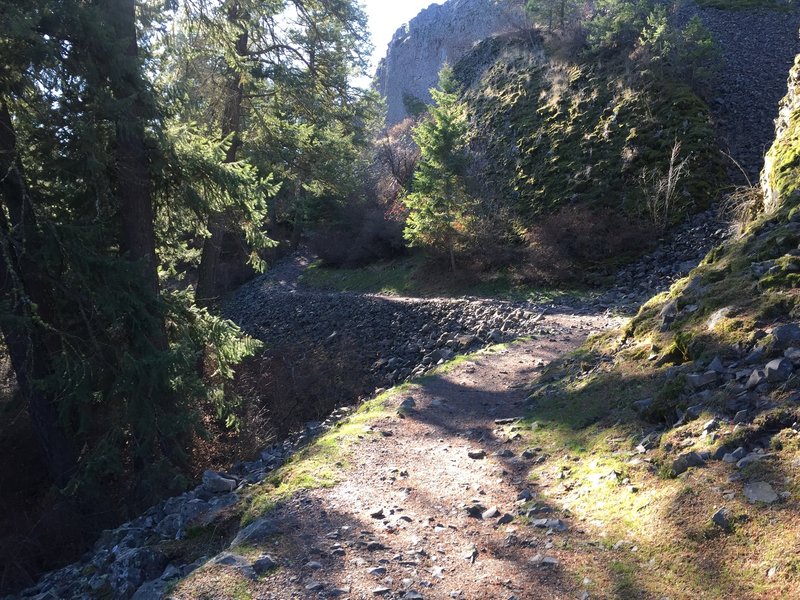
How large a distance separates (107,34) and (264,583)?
6586 mm

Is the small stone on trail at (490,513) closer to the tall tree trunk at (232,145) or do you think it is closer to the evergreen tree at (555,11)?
the tall tree trunk at (232,145)

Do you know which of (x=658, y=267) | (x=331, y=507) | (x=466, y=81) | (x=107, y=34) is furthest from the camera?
(x=466, y=81)

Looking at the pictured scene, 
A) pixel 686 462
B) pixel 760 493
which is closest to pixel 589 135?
pixel 686 462

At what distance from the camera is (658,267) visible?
1546 centimetres

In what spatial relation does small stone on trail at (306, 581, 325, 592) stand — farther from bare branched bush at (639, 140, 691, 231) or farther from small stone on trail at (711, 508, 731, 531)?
bare branched bush at (639, 140, 691, 231)

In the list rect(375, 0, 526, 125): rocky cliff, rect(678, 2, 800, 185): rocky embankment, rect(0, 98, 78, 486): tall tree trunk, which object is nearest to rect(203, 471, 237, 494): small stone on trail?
rect(0, 98, 78, 486): tall tree trunk

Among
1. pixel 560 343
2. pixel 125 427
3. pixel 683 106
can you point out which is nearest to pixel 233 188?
pixel 125 427

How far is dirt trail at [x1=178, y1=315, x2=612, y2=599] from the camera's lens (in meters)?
3.46

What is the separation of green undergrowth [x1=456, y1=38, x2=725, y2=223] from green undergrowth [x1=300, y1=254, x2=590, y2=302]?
3.60 meters

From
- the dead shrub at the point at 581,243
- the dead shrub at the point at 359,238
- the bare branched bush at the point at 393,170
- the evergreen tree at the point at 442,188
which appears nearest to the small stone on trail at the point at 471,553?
the dead shrub at the point at 581,243

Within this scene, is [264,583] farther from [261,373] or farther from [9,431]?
[261,373]

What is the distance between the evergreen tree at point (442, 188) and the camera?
18.9 m

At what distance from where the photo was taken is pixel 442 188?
19.2 metres

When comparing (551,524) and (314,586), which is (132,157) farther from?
(551,524)
